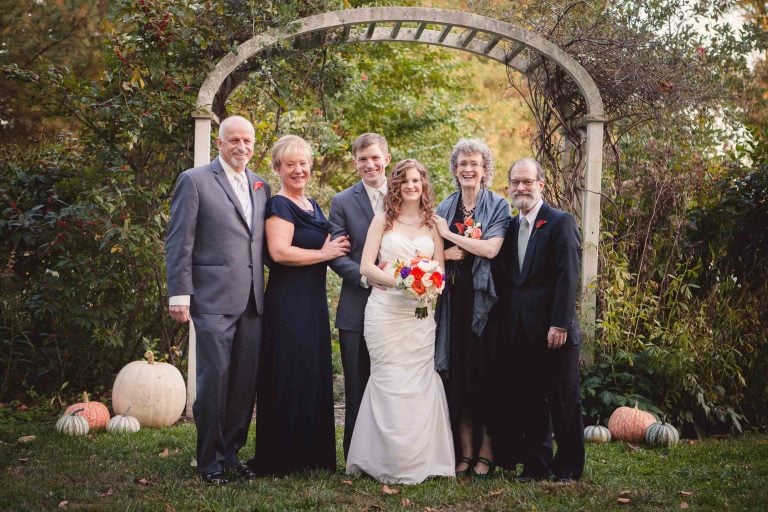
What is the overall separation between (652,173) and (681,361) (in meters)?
1.74

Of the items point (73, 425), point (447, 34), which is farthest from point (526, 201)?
point (73, 425)

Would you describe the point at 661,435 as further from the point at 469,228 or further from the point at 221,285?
the point at 221,285

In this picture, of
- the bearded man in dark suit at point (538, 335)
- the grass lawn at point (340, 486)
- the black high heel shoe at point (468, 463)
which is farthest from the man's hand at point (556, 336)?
the black high heel shoe at point (468, 463)

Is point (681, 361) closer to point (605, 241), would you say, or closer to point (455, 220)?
point (605, 241)

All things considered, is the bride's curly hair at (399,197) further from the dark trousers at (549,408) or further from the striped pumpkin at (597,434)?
the striped pumpkin at (597,434)

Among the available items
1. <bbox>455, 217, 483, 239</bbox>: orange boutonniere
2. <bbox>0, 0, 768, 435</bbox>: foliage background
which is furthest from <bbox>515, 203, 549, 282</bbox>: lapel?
<bbox>0, 0, 768, 435</bbox>: foliage background

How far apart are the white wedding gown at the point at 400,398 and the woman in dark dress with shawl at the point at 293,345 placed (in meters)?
0.25

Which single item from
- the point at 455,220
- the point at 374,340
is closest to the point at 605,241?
the point at 455,220

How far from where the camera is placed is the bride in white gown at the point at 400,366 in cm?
427

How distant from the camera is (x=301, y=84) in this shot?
7.18 m

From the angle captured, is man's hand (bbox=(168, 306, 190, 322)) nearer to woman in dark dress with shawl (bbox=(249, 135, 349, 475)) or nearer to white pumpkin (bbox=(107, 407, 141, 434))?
woman in dark dress with shawl (bbox=(249, 135, 349, 475))

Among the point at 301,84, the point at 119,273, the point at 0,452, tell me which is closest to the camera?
the point at 0,452

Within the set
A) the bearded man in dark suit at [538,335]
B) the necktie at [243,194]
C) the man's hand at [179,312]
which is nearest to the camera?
the man's hand at [179,312]

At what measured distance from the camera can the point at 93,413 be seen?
569 centimetres
